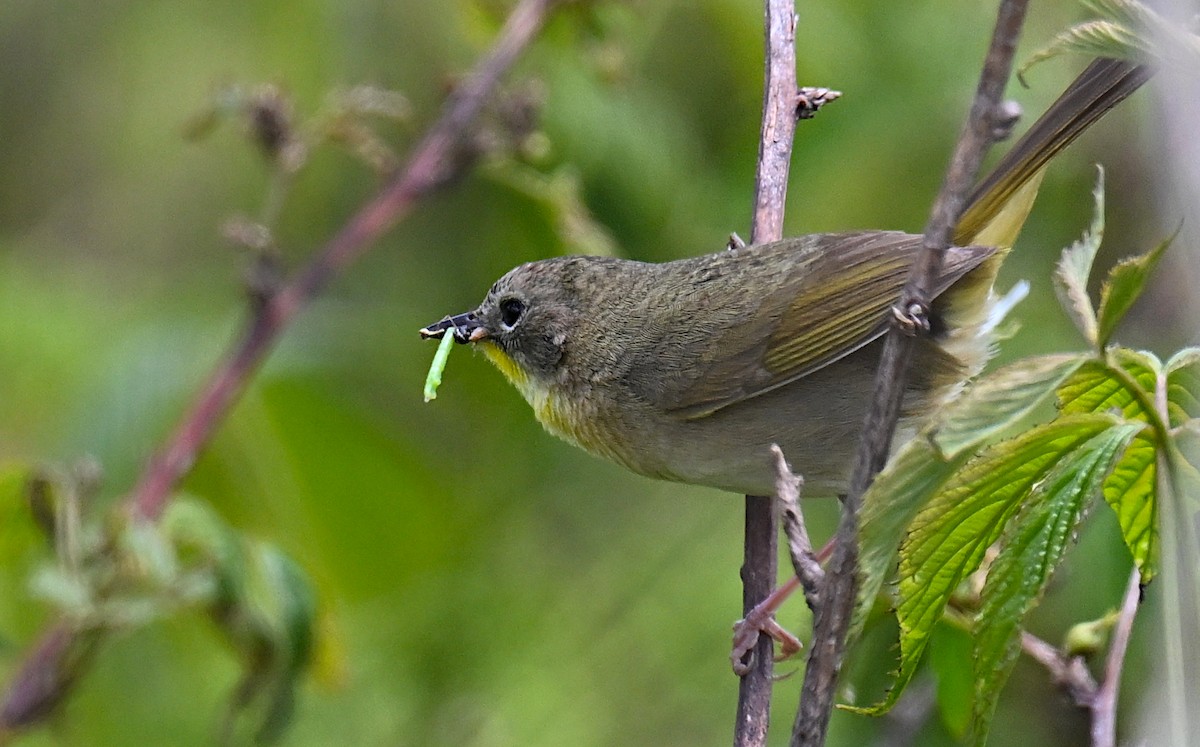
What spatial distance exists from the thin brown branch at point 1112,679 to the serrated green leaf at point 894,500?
2.36 ft

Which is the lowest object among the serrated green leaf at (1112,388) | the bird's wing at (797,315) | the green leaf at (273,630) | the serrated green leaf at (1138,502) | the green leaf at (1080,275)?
the green leaf at (273,630)

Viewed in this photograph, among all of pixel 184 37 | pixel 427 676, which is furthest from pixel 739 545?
Answer: pixel 184 37

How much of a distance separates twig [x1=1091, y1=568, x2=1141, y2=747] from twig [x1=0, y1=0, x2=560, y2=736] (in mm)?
1990

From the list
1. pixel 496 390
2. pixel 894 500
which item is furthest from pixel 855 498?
pixel 496 390

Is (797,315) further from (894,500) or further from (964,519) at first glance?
(894,500)

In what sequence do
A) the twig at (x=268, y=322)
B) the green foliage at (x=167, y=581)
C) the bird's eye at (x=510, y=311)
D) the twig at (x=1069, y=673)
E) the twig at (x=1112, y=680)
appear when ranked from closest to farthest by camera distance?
the twig at (x=1112, y=680), the twig at (x=1069, y=673), the green foliage at (x=167, y=581), the twig at (x=268, y=322), the bird's eye at (x=510, y=311)

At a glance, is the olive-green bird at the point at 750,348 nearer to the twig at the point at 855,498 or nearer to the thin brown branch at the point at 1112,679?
the thin brown branch at the point at 1112,679

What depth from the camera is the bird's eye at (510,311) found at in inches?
133

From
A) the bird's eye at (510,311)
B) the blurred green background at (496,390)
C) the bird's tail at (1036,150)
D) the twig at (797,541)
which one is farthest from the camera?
the blurred green background at (496,390)

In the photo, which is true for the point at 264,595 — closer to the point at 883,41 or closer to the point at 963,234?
the point at 963,234

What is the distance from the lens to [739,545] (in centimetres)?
390

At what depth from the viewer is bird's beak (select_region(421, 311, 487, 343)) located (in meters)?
3.20

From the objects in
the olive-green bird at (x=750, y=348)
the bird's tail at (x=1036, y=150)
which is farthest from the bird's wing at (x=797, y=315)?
the bird's tail at (x=1036, y=150)

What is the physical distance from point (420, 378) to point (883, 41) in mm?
1990
